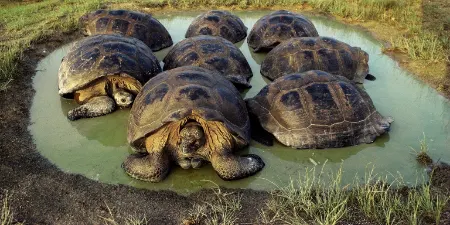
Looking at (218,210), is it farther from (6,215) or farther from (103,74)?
(103,74)

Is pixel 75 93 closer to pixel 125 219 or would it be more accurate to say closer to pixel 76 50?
pixel 76 50

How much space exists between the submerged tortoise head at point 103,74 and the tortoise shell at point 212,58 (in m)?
0.49

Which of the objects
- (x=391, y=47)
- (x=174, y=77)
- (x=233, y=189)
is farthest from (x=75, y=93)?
(x=391, y=47)

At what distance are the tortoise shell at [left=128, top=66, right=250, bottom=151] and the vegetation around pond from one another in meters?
3.25

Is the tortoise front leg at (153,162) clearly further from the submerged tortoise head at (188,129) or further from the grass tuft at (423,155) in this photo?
the grass tuft at (423,155)

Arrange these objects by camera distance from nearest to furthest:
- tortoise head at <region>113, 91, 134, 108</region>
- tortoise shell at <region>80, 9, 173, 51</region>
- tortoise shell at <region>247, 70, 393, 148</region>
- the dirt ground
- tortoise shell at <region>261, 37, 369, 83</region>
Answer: the dirt ground → tortoise shell at <region>247, 70, 393, 148</region> → tortoise head at <region>113, 91, 134, 108</region> → tortoise shell at <region>261, 37, 369, 83</region> → tortoise shell at <region>80, 9, 173, 51</region>

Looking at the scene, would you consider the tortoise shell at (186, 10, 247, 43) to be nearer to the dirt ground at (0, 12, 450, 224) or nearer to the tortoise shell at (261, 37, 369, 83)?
the tortoise shell at (261, 37, 369, 83)

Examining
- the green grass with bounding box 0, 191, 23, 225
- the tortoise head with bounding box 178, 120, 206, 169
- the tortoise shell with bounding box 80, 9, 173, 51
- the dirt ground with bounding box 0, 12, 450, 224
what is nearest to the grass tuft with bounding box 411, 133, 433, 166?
the dirt ground with bounding box 0, 12, 450, 224

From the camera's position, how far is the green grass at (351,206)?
4008 millimetres

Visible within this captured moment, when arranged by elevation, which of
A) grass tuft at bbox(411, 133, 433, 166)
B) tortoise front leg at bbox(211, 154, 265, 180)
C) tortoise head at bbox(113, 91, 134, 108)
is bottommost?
tortoise head at bbox(113, 91, 134, 108)

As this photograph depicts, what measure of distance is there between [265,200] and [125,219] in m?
1.48

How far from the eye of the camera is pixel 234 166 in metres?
4.92

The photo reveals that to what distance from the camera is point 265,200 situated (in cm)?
455

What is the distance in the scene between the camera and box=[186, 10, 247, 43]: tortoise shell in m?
9.05
